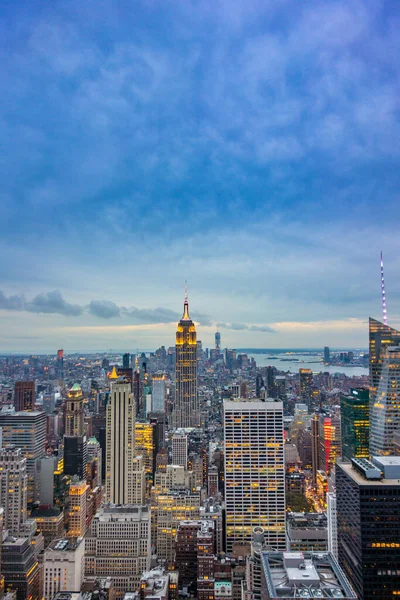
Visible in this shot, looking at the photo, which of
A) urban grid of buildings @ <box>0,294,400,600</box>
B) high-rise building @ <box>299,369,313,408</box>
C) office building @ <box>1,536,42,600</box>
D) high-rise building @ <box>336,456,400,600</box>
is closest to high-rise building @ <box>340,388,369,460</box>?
urban grid of buildings @ <box>0,294,400,600</box>

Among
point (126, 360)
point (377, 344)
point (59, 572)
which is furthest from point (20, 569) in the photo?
point (126, 360)

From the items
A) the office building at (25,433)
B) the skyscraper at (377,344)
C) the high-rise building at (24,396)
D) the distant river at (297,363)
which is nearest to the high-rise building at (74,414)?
the high-rise building at (24,396)

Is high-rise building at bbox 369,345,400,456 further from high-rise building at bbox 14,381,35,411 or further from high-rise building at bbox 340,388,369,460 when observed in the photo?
high-rise building at bbox 14,381,35,411

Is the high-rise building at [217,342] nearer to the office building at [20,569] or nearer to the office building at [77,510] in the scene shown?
the office building at [77,510]

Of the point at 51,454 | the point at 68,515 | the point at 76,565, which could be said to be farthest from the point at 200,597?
the point at 51,454

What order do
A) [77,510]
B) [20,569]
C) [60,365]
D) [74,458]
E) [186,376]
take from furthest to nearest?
[186,376] < [60,365] < [74,458] < [77,510] < [20,569]

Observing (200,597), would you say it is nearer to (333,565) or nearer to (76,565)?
(76,565)

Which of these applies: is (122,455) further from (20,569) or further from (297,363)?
(297,363)
